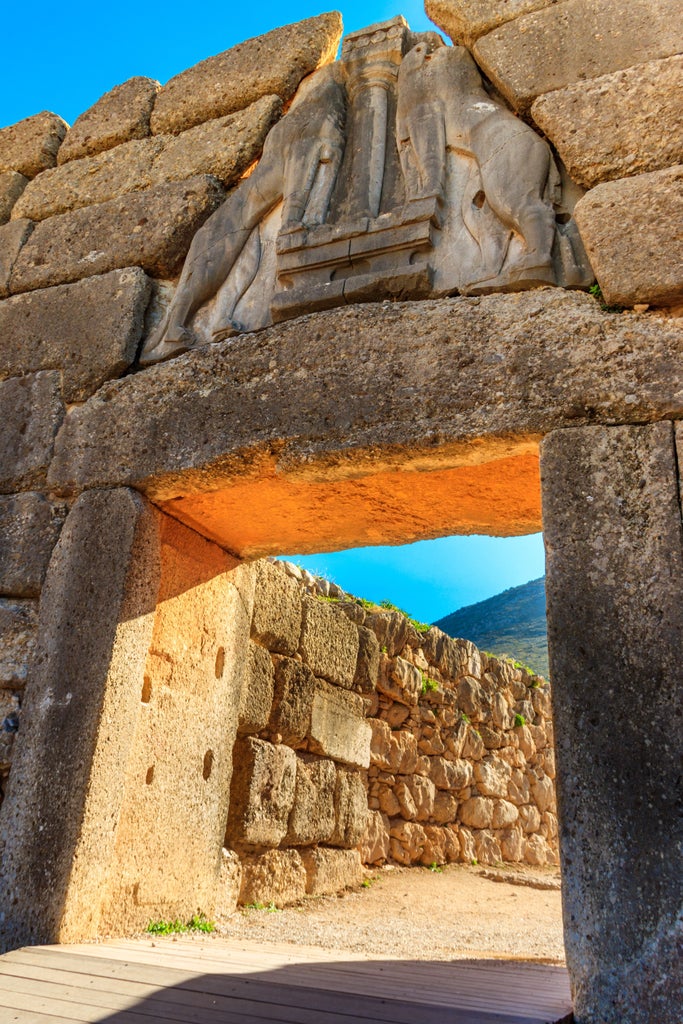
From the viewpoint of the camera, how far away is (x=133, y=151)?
4.16 metres

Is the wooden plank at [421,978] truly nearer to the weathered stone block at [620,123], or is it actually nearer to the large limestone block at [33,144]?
the weathered stone block at [620,123]

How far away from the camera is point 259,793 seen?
4230mm

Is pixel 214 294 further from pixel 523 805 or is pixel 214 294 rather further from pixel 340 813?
pixel 523 805

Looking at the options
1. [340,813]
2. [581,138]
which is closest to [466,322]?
[581,138]

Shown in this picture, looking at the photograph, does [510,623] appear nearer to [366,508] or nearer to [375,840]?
[375,840]

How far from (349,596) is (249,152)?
3.56 meters

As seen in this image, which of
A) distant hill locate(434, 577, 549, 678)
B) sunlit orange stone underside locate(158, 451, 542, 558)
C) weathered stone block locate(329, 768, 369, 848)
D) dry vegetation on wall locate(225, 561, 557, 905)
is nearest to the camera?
sunlit orange stone underside locate(158, 451, 542, 558)

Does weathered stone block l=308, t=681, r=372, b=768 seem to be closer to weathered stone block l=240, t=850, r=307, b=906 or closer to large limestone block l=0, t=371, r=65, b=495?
weathered stone block l=240, t=850, r=307, b=906

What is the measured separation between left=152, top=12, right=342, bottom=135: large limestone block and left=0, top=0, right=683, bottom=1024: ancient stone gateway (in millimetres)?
19

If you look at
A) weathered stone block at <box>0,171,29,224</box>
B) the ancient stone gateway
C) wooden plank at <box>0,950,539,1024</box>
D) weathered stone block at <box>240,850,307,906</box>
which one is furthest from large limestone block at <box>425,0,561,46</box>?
weathered stone block at <box>240,850,307,906</box>

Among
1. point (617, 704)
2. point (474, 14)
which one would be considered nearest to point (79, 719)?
point (617, 704)

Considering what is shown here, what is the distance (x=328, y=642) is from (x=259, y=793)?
1.27 meters

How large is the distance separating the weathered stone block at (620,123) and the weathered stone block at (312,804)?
132 inches

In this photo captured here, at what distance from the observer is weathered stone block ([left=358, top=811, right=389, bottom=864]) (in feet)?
19.0
